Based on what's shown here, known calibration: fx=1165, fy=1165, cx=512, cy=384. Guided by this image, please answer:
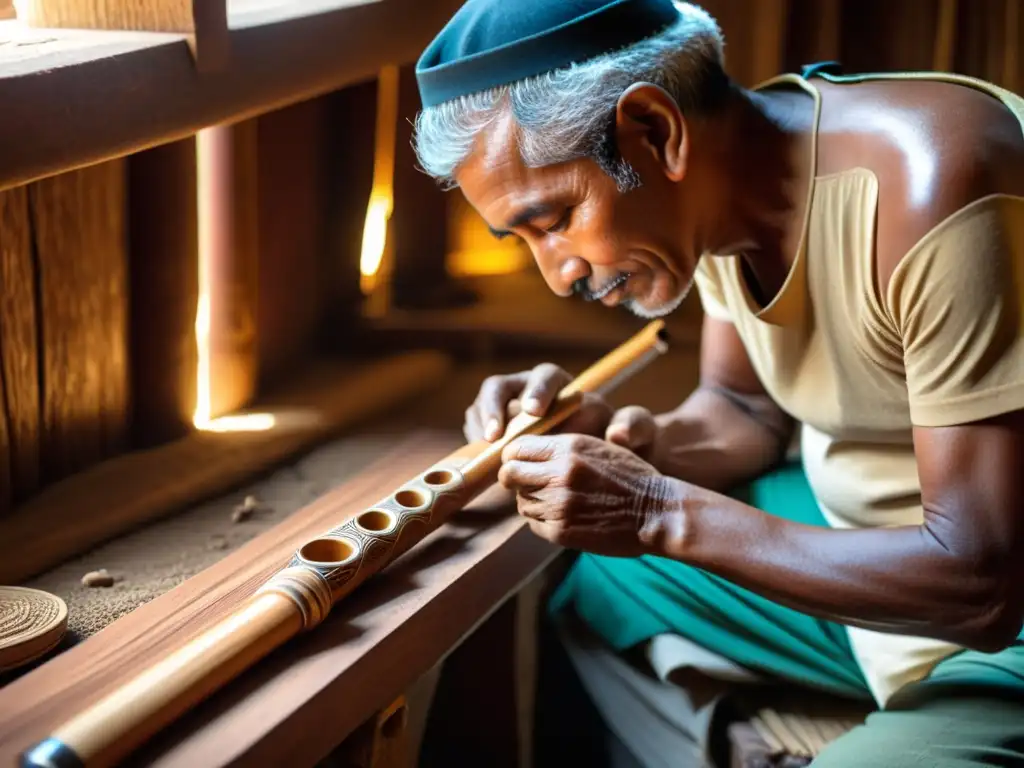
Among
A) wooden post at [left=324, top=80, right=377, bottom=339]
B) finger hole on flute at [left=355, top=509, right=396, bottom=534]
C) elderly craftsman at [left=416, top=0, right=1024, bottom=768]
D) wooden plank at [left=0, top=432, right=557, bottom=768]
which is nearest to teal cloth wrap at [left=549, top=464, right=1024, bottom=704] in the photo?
elderly craftsman at [left=416, top=0, right=1024, bottom=768]

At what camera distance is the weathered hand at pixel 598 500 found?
167cm

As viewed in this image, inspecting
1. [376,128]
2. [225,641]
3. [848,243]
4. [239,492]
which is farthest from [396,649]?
[376,128]

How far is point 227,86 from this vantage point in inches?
76.4

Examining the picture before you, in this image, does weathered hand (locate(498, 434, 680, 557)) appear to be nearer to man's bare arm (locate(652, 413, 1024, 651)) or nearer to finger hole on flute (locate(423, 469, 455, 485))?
man's bare arm (locate(652, 413, 1024, 651))

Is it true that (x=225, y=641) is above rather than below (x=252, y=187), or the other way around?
below

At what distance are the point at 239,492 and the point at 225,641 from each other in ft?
2.68

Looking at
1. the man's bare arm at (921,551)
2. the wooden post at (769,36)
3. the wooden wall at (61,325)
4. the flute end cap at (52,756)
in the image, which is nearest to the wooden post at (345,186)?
the wooden wall at (61,325)

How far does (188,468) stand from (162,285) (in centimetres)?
35

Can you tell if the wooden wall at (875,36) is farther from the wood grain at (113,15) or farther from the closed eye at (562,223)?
the wood grain at (113,15)

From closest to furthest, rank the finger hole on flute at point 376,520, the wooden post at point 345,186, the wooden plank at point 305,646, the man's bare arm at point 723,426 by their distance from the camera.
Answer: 1. the wooden plank at point 305,646
2. the finger hole on flute at point 376,520
3. the man's bare arm at point 723,426
4. the wooden post at point 345,186

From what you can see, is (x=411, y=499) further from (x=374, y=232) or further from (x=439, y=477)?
(x=374, y=232)

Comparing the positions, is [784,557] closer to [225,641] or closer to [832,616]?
[832,616]

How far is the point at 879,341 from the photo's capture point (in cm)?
169

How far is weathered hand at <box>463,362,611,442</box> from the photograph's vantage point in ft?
6.67
